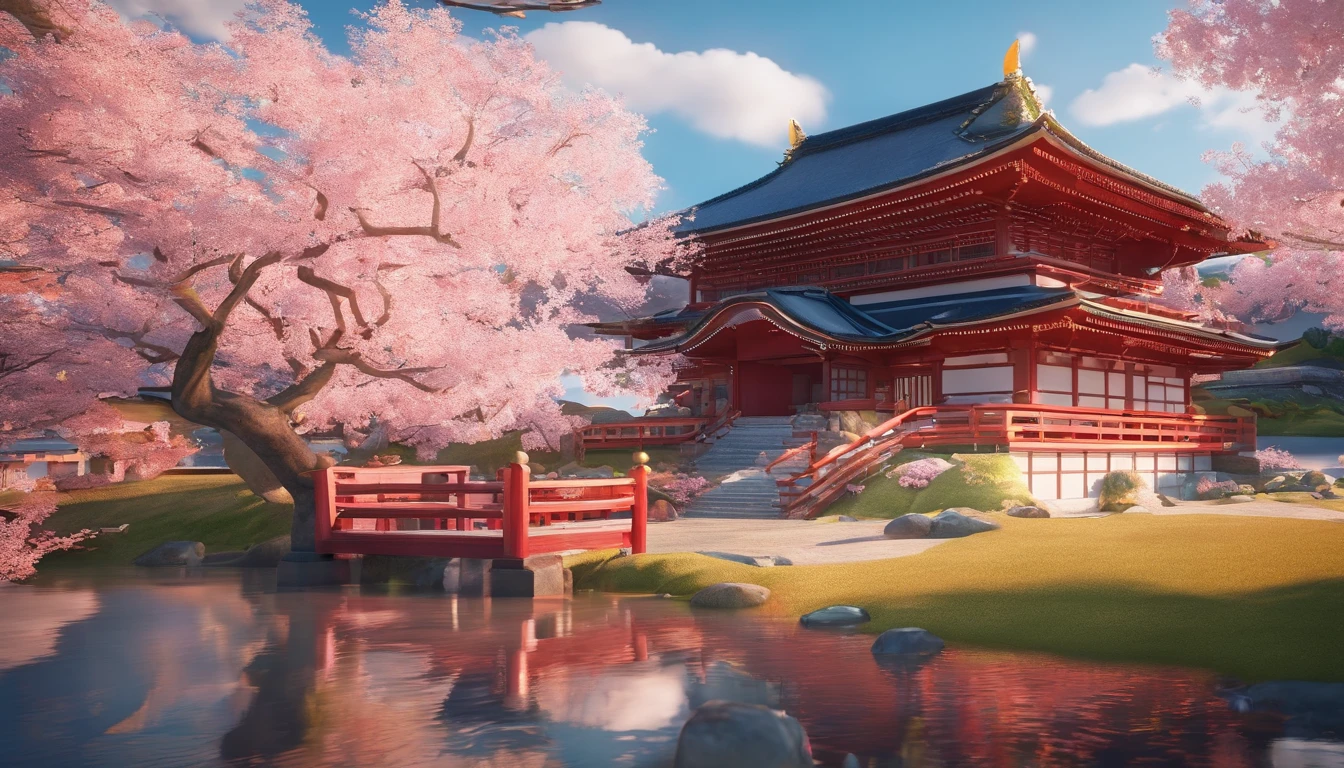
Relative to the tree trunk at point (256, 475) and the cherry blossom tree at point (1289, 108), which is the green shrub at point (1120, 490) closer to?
the cherry blossom tree at point (1289, 108)

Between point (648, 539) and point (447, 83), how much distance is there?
8214 mm

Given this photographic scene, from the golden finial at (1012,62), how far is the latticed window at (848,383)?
1028cm

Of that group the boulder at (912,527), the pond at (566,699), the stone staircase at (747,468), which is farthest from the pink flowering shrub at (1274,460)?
the pond at (566,699)

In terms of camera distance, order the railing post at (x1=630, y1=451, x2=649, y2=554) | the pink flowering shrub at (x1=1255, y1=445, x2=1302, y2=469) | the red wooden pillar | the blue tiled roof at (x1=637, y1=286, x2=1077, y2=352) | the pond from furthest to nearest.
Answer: the pink flowering shrub at (x1=1255, y1=445, x2=1302, y2=469) < the blue tiled roof at (x1=637, y1=286, x2=1077, y2=352) < the red wooden pillar < the railing post at (x1=630, y1=451, x2=649, y2=554) < the pond

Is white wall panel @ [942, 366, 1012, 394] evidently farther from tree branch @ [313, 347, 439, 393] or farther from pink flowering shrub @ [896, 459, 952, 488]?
tree branch @ [313, 347, 439, 393]

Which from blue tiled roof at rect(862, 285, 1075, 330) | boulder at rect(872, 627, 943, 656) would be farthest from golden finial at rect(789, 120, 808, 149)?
boulder at rect(872, 627, 943, 656)

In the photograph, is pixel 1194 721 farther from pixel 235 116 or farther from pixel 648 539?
pixel 235 116

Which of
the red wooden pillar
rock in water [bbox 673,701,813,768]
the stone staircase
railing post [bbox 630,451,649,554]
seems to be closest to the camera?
rock in water [bbox 673,701,813,768]

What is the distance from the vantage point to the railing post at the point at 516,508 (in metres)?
13.5

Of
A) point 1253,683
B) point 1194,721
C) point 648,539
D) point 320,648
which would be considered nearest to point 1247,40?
point 1253,683

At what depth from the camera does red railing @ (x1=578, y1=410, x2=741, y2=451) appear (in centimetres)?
2856

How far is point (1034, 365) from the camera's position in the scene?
2500 centimetres

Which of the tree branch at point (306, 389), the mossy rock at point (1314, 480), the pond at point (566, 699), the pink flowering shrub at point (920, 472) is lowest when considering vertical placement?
the pond at point (566, 699)

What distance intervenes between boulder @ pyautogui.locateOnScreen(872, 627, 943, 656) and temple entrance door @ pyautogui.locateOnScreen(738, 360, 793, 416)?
20590 mm
